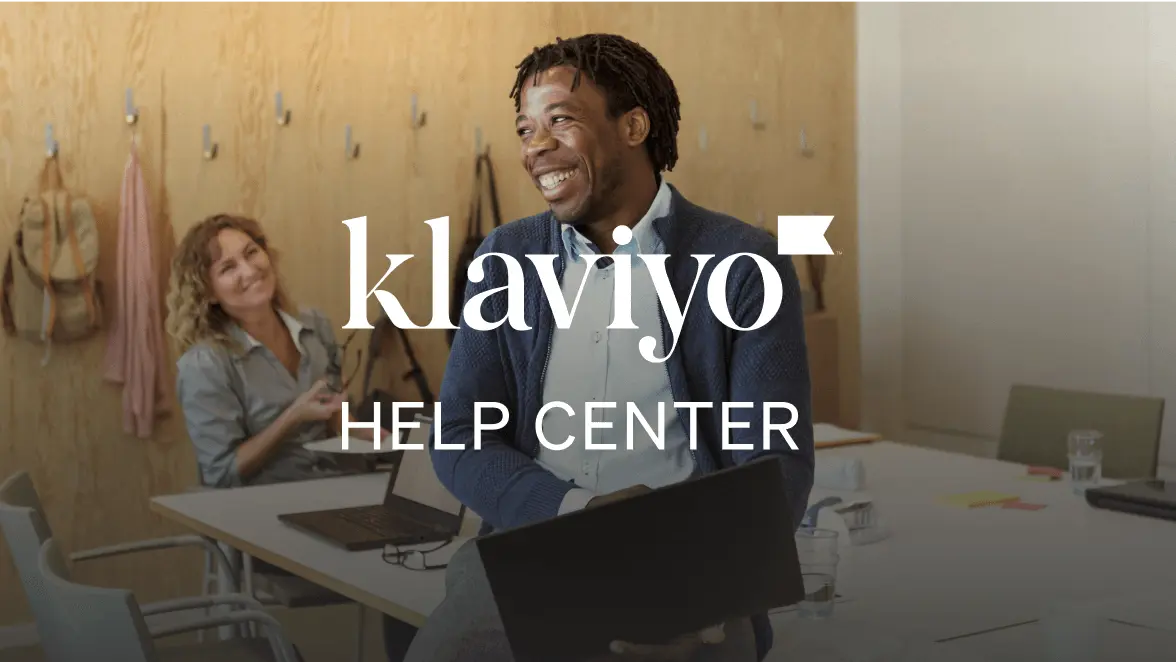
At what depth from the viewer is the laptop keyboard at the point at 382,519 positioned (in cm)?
234

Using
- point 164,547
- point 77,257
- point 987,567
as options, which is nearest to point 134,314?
point 77,257

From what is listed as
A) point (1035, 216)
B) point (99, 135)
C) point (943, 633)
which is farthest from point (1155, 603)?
point (99, 135)

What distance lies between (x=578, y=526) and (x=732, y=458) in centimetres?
56

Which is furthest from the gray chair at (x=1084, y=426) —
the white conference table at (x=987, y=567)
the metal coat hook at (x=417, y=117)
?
the metal coat hook at (x=417, y=117)

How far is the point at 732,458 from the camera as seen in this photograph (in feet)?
5.50

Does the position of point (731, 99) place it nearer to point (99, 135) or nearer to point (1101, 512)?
point (99, 135)

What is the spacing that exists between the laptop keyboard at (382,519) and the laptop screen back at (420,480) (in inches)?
1.7

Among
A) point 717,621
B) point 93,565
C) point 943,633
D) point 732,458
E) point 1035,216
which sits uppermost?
point 1035,216

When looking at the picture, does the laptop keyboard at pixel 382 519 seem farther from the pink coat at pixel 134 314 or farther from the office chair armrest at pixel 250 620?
the pink coat at pixel 134 314

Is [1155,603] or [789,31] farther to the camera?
[789,31]

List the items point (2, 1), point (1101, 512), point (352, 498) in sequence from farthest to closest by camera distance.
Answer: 1. point (2, 1)
2. point (352, 498)
3. point (1101, 512)

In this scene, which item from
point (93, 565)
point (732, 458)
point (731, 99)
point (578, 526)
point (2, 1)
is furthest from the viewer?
point (731, 99)

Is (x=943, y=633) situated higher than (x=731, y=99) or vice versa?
(x=731, y=99)

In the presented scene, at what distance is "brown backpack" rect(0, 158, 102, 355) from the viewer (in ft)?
13.1
